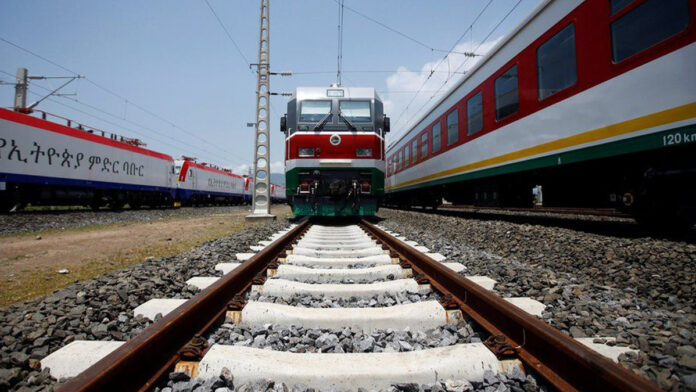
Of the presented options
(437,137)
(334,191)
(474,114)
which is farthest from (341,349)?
(437,137)

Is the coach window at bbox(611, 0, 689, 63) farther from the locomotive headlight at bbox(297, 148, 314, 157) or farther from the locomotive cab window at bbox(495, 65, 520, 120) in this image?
the locomotive headlight at bbox(297, 148, 314, 157)

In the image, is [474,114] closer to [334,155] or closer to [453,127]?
[453,127]

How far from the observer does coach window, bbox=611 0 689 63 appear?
351 cm

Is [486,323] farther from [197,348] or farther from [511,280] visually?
[197,348]

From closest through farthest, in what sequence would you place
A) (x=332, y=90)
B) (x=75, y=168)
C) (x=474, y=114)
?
(x=474, y=114)
(x=332, y=90)
(x=75, y=168)

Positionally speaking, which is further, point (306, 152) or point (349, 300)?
point (306, 152)

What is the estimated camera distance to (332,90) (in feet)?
26.8

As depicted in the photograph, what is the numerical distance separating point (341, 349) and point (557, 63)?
536 centimetres

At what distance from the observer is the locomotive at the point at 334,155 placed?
7758 millimetres

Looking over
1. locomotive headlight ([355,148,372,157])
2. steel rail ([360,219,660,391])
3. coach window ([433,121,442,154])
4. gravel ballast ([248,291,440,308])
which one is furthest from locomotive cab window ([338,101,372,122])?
steel rail ([360,219,660,391])

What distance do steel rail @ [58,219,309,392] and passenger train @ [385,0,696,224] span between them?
174 inches

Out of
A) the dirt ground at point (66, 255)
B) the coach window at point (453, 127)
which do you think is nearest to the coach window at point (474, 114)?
the coach window at point (453, 127)

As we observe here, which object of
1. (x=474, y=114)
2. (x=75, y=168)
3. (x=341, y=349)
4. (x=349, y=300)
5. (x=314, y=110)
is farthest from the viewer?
(x=75, y=168)

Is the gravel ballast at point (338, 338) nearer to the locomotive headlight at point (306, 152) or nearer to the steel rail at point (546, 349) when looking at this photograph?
the steel rail at point (546, 349)
